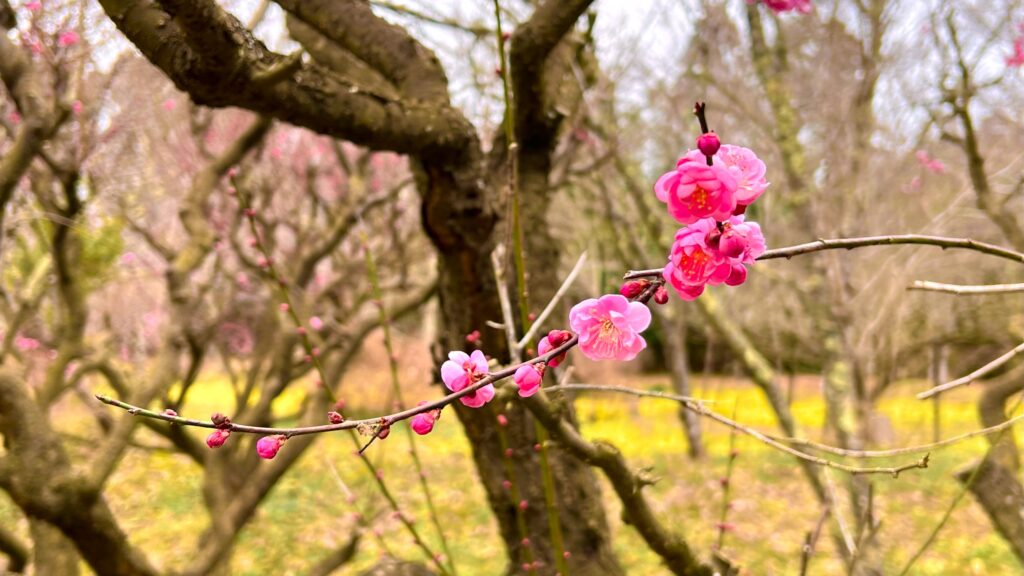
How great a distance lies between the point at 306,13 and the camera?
6.44 feet

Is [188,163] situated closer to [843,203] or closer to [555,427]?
[843,203]

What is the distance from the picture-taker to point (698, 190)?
631mm

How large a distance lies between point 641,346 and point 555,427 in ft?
1.16

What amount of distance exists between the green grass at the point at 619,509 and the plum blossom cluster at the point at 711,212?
12.7 ft

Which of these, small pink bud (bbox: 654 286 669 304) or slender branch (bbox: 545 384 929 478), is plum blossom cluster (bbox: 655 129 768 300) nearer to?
small pink bud (bbox: 654 286 669 304)

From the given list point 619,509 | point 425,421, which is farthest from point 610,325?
point 619,509

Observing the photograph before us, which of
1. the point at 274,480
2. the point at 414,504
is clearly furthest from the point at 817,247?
the point at 414,504

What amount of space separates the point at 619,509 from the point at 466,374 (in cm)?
686

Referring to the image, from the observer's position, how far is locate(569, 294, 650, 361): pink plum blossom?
73cm

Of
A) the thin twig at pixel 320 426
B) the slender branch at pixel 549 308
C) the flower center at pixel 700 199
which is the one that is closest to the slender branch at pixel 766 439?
the slender branch at pixel 549 308

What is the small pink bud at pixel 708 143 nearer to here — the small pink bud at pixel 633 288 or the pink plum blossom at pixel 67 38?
the small pink bud at pixel 633 288

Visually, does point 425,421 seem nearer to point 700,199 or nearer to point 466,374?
point 466,374

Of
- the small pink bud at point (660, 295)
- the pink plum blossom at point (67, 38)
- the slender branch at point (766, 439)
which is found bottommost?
the slender branch at point (766, 439)

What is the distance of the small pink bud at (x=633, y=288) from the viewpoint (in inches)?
29.1
